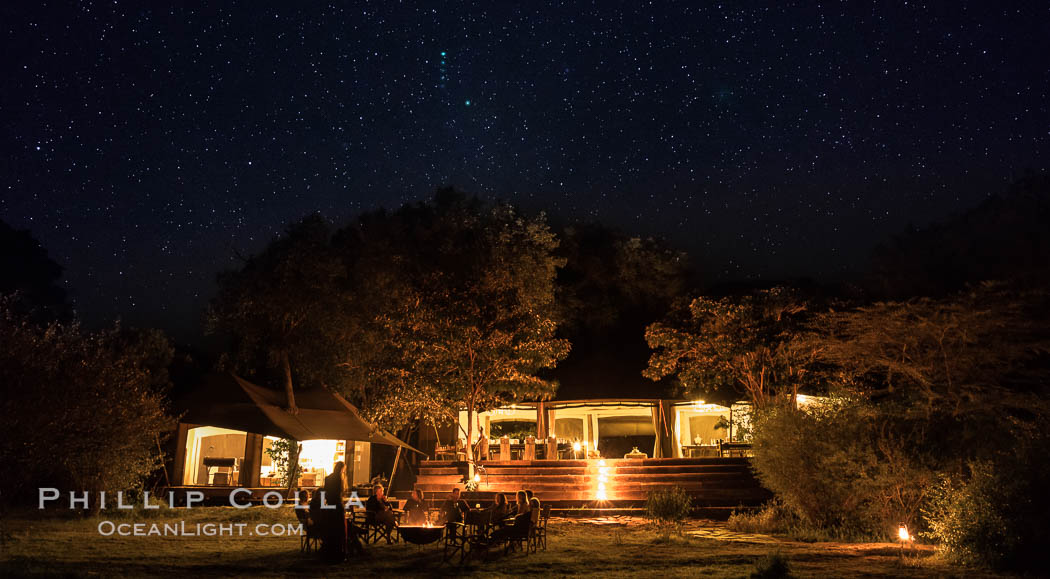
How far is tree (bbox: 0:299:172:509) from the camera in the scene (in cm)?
927

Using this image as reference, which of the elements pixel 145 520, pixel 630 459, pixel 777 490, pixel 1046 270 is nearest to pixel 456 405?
pixel 630 459

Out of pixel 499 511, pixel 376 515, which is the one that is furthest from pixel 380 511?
pixel 499 511

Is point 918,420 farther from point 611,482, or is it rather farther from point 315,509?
point 315,509

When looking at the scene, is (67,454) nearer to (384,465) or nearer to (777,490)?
(777,490)

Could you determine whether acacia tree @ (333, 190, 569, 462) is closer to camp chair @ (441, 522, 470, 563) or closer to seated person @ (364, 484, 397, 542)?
seated person @ (364, 484, 397, 542)

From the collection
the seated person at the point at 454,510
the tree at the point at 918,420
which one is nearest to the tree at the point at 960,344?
→ the tree at the point at 918,420

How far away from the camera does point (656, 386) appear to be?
74.4 feet

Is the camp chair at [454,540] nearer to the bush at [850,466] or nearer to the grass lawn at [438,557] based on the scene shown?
the grass lawn at [438,557]

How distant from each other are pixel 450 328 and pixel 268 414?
541cm

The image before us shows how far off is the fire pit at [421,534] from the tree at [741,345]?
10.2 metres

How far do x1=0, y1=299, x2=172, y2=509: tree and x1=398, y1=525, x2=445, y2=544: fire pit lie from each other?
4505 mm

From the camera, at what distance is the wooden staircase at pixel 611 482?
51.7 ft

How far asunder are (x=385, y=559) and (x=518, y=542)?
5.81ft

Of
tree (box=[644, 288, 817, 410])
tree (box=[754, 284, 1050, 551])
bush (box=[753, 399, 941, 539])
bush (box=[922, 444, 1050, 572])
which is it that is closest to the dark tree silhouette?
tree (box=[754, 284, 1050, 551])
